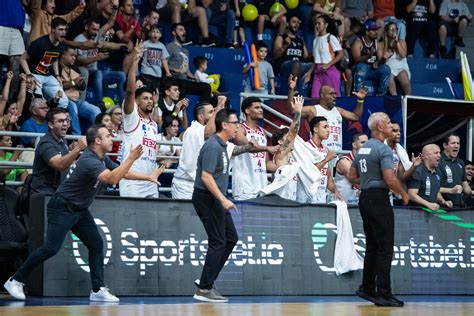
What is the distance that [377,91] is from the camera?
24.0 metres

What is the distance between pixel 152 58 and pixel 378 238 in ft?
29.2

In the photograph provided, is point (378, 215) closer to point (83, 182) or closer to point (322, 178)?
point (322, 178)

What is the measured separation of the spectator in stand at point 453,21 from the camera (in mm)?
27031

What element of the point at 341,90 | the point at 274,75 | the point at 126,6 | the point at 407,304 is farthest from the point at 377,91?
the point at 407,304

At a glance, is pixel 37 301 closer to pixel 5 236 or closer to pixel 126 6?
pixel 5 236

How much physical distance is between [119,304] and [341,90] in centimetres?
1200

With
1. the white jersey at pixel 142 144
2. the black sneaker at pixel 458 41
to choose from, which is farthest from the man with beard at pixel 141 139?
the black sneaker at pixel 458 41

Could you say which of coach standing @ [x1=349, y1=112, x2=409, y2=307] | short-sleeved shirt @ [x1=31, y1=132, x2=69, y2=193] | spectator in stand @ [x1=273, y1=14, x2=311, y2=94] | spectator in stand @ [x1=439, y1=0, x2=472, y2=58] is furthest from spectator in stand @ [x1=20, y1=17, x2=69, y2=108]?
spectator in stand @ [x1=439, y1=0, x2=472, y2=58]

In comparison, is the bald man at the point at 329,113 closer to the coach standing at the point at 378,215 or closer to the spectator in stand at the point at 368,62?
the coach standing at the point at 378,215

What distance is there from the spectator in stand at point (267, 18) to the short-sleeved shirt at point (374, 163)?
428 inches

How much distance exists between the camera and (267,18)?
24859 mm

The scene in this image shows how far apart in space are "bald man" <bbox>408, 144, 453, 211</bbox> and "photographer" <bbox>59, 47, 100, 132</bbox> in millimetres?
5741

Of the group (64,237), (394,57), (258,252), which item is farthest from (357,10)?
(64,237)

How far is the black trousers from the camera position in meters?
13.4
